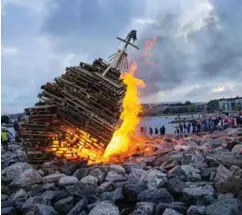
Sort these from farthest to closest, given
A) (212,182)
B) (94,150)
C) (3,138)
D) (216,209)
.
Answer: (3,138), (94,150), (212,182), (216,209)

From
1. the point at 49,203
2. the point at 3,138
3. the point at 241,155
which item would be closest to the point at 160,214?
the point at 49,203

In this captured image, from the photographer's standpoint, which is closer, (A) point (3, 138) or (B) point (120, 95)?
(B) point (120, 95)

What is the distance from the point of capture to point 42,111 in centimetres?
1655

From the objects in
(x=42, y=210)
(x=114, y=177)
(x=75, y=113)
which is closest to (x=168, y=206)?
(x=42, y=210)

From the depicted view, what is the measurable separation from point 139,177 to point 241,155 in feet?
13.9

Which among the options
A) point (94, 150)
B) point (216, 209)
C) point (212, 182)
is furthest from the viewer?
point (94, 150)

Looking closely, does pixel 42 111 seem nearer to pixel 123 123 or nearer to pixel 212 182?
pixel 123 123

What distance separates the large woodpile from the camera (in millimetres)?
16047

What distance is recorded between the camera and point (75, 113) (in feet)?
52.9

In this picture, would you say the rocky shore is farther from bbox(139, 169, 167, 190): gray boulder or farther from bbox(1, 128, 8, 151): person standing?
bbox(1, 128, 8, 151): person standing

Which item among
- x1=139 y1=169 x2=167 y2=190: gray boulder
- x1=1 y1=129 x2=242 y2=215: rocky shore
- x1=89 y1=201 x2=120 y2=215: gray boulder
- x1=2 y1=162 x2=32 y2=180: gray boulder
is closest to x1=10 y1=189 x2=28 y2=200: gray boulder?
x1=1 y1=129 x2=242 y2=215: rocky shore

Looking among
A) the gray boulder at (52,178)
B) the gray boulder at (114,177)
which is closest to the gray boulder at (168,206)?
the gray boulder at (114,177)

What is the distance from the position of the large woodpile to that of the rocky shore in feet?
3.28

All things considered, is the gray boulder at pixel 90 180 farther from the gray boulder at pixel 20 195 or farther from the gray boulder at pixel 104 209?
the gray boulder at pixel 104 209
